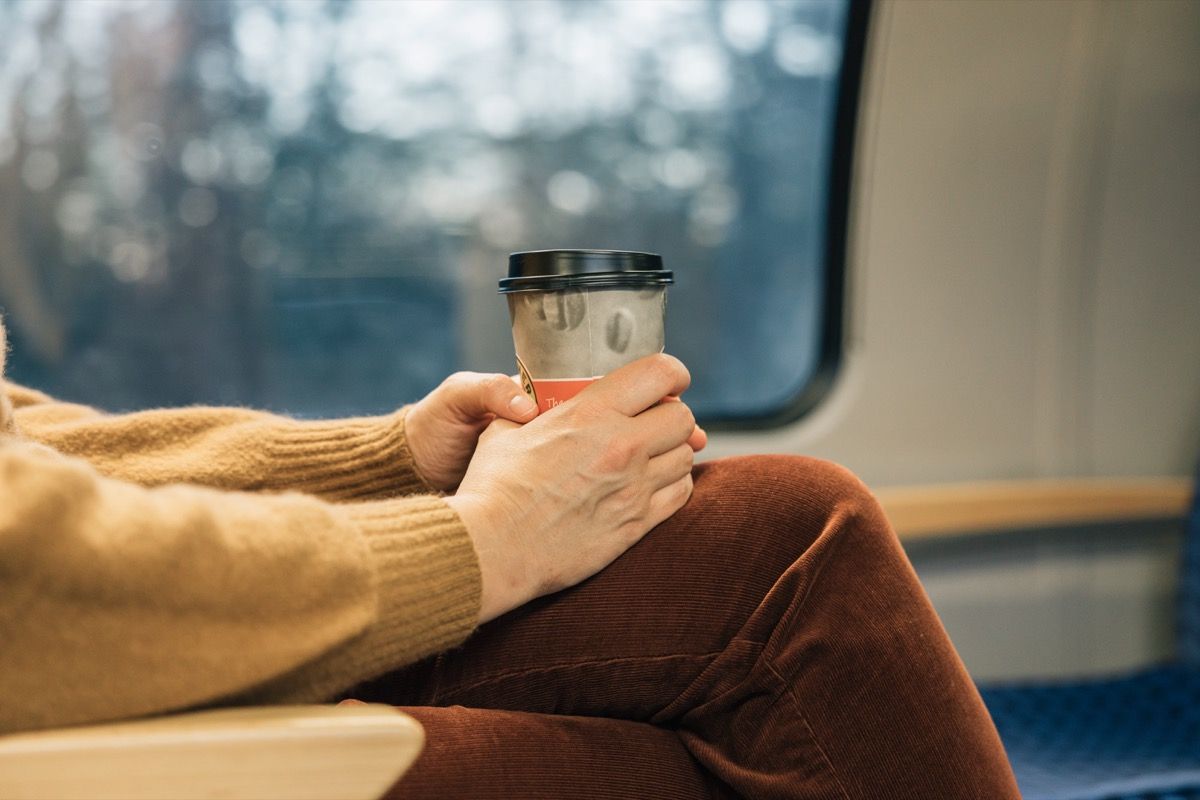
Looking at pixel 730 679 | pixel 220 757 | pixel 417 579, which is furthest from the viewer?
pixel 730 679

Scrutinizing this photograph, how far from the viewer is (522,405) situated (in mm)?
938

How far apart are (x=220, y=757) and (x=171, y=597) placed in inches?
4.2

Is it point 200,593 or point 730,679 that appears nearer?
point 200,593

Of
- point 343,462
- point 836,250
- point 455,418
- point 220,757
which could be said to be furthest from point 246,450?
point 836,250

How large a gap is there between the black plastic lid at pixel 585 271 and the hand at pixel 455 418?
16 cm

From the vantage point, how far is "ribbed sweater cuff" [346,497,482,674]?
723 mm

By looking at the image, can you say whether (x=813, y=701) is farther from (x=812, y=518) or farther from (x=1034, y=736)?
(x=1034, y=736)

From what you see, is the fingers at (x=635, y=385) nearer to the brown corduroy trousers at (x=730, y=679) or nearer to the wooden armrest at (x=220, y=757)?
the brown corduroy trousers at (x=730, y=679)

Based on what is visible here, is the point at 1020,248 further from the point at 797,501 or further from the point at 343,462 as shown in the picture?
the point at 343,462

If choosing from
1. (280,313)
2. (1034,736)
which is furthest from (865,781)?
(280,313)

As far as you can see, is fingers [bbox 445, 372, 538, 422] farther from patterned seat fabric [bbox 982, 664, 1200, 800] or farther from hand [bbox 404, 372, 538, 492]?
patterned seat fabric [bbox 982, 664, 1200, 800]

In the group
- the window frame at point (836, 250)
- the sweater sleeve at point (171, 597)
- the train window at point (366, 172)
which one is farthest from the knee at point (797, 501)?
the window frame at point (836, 250)

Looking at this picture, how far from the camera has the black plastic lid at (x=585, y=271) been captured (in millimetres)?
802

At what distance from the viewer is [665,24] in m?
2.00
